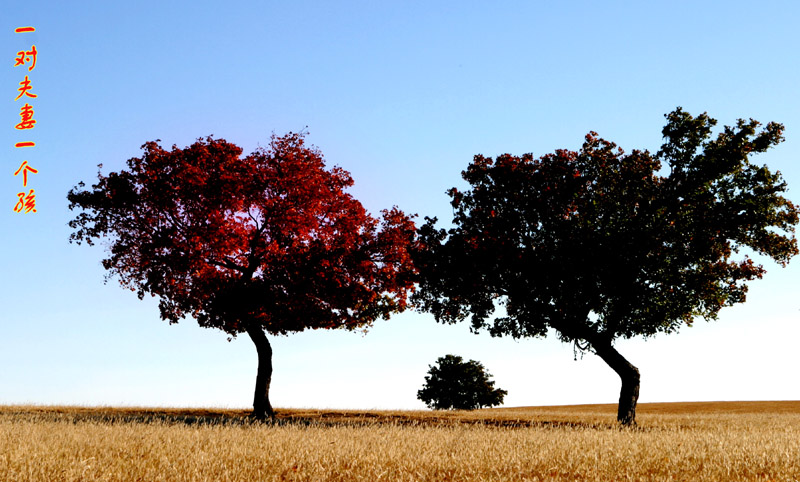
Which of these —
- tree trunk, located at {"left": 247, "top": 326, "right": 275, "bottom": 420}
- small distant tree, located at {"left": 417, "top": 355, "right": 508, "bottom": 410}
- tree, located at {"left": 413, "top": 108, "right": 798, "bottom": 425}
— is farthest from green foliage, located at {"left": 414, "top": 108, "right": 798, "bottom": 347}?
small distant tree, located at {"left": 417, "top": 355, "right": 508, "bottom": 410}

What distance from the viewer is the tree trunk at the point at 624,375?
28.9 m

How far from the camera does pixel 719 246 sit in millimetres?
27266

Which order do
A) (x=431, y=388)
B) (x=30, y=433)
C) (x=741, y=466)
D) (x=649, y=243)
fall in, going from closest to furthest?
1. (x=741, y=466)
2. (x=30, y=433)
3. (x=649, y=243)
4. (x=431, y=388)

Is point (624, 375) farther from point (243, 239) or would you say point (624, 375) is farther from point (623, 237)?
point (243, 239)

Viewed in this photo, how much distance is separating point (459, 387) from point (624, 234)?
122ft

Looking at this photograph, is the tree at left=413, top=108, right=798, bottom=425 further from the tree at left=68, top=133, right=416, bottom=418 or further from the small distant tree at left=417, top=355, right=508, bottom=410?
the small distant tree at left=417, top=355, right=508, bottom=410

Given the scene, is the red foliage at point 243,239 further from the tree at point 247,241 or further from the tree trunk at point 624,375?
the tree trunk at point 624,375

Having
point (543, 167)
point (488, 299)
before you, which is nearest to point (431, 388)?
point (488, 299)

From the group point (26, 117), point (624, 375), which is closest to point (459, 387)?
point (624, 375)

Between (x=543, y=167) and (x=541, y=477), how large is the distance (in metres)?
20.1

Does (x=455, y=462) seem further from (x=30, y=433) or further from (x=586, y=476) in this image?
(x=30, y=433)

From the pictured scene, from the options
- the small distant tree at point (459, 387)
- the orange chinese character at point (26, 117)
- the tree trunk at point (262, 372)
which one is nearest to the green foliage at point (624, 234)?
the tree trunk at point (262, 372)

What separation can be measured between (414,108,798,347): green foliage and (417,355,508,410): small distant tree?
108 ft

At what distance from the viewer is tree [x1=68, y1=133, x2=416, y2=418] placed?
27.2m
